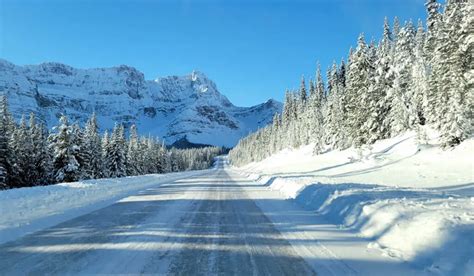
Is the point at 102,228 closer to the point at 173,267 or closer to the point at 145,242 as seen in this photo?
the point at 145,242

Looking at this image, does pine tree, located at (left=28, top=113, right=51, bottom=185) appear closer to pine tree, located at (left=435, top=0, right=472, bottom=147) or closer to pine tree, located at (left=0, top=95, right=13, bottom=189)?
pine tree, located at (left=0, top=95, right=13, bottom=189)

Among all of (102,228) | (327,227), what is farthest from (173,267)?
(327,227)

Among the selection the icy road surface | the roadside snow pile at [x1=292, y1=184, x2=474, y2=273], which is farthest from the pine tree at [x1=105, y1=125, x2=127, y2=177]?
the roadside snow pile at [x1=292, y1=184, x2=474, y2=273]

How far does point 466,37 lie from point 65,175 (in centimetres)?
4096

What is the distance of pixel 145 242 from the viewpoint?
24.7ft

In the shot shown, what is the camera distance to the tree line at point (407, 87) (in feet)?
98.7

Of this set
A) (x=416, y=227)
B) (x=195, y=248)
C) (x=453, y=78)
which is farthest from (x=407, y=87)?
(x=195, y=248)

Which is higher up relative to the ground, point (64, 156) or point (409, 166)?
point (64, 156)

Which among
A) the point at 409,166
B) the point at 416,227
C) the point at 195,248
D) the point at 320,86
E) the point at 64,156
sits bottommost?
the point at 195,248

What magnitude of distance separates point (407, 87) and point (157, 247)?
44.2 metres

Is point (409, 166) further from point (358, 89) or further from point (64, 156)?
point (64, 156)

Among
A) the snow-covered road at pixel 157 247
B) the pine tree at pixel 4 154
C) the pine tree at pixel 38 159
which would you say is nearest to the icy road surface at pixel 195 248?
the snow-covered road at pixel 157 247

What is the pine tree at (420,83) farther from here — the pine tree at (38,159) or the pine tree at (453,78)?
the pine tree at (38,159)

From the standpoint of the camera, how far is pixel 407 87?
44781mm
